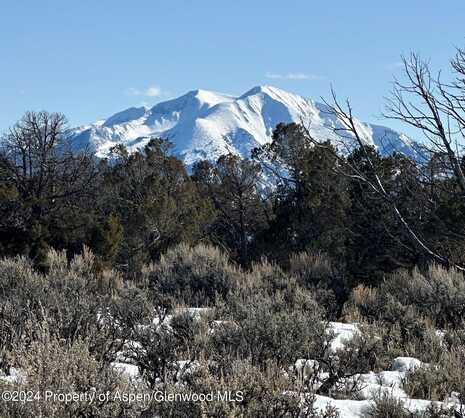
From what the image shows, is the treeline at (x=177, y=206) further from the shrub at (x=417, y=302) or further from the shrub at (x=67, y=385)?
the shrub at (x=67, y=385)

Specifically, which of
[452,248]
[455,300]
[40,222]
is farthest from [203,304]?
[40,222]

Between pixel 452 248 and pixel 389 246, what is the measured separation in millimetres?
3159

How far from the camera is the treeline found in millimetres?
19125

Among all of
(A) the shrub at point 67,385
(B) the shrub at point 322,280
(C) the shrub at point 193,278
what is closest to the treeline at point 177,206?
(B) the shrub at point 322,280

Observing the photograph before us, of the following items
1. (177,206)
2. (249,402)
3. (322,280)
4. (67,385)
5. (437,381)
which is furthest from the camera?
(177,206)

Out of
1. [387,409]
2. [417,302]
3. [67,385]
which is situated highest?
[67,385]

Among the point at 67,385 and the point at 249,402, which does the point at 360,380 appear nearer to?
the point at 249,402

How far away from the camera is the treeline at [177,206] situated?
1912cm

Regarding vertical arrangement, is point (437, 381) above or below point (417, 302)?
above

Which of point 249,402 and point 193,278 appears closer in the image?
point 249,402

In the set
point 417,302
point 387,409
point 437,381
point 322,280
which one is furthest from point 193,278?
point 387,409

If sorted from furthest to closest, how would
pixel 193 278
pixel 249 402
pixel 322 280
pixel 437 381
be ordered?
1. pixel 322 280
2. pixel 193 278
3. pixel 437 381
4. pixel 249 402

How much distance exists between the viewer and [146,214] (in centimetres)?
2239

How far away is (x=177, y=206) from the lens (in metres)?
24.1
